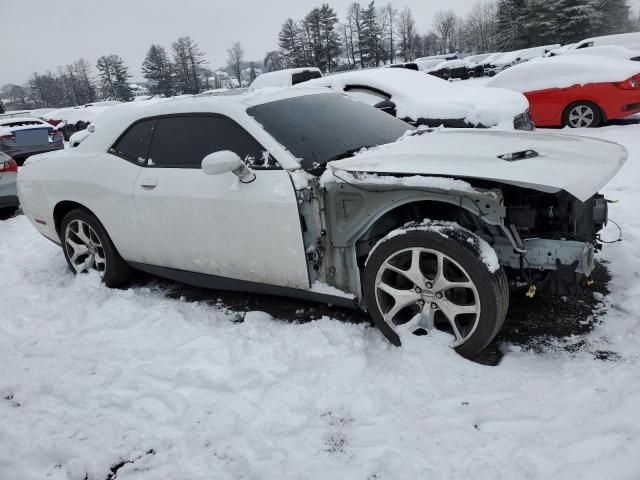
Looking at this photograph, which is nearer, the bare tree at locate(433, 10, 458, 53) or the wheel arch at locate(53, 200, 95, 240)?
the wheel arch at locate(53, 200, 95, 240)

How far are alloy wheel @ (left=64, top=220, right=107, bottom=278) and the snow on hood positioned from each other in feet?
8.94

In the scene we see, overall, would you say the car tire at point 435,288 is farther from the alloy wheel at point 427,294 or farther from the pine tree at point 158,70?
the pine tree at point 158,70

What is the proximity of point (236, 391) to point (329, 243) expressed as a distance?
100cm

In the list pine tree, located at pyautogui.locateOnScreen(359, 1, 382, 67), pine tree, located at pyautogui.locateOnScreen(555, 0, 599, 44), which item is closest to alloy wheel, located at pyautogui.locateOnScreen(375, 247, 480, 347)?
pine tree, located at pyautogui.locateOnScreen(555, 0, 599, 44)

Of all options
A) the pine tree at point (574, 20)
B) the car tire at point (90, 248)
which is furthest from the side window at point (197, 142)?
the pine tree at point (574, 20)

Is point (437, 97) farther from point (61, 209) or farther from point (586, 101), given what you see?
point (61, 209)

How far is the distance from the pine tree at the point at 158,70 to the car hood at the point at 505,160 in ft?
256

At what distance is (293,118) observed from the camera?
11.1ft

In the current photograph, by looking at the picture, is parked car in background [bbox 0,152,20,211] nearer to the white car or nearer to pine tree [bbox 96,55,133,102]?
the white car

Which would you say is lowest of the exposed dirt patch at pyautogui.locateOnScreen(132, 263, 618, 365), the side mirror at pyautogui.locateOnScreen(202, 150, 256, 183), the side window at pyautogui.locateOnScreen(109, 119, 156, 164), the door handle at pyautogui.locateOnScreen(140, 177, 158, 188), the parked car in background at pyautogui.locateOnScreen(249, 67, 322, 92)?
the exposed dirt patch at pyautogui.locateOnScreen(132, 263, 618, 365)

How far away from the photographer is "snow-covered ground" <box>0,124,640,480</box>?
2.10 meters

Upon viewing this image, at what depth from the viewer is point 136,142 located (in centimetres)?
378

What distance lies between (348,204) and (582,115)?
755 centimetres

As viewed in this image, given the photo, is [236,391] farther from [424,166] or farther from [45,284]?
[45,284]
